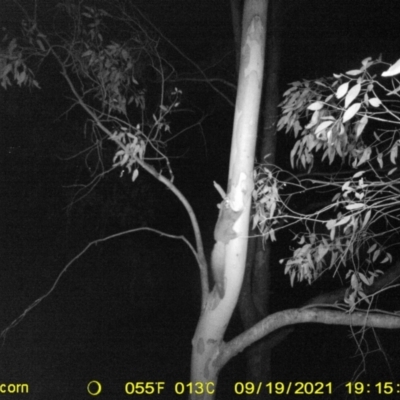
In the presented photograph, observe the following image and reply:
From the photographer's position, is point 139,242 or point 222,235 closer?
point 222,235

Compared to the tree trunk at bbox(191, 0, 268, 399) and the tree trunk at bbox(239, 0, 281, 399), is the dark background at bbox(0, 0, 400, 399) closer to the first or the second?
the tree trunk at bbox(239, 0, 281, 399)

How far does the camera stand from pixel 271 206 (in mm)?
3303

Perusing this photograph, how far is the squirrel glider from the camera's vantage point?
3365 millimetres

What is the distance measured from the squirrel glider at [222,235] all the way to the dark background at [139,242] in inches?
144

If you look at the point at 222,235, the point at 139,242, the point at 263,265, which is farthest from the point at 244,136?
the point at 139,242

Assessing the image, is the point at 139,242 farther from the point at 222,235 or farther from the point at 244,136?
the point at 244,136

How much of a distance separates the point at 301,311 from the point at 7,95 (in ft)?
20.4

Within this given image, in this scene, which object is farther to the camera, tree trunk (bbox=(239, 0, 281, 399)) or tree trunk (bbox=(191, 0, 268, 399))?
tree trunk (bbox=(239, 0, 281, 399))

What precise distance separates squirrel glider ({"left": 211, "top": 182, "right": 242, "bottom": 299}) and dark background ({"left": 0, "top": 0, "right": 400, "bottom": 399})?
3.66 m

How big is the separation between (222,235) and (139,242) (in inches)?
354

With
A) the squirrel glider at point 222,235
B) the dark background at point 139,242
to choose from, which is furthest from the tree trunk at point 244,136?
the dark background at point 139,242

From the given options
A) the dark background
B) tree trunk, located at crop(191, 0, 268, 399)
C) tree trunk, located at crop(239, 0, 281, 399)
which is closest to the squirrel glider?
tree trunk, located at crop(191, 0, 268, 399)

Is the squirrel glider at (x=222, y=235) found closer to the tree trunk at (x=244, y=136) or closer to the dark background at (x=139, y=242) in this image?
the tree trunk at (x=244, y=136)

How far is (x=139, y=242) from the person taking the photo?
1223 centimetres
